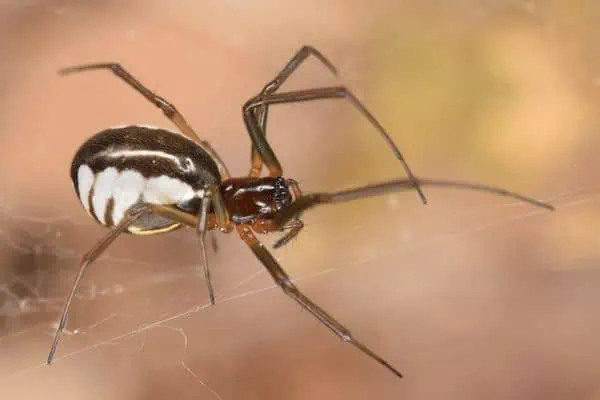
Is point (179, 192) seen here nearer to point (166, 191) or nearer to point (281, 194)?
point (166, 191)

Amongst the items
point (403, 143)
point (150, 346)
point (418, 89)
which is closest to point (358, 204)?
point (403, 143)

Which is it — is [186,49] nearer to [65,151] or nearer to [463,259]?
[65,151]

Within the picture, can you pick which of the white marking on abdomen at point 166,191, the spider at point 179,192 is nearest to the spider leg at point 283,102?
the spider at point 179,192

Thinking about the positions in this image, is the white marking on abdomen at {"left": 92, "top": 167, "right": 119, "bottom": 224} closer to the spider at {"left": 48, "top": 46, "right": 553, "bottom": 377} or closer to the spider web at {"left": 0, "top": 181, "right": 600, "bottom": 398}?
the spider at {"left": 48, "top": 46, "right": 553, "bottom": 377}

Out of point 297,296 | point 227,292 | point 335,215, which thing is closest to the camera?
point 297,296

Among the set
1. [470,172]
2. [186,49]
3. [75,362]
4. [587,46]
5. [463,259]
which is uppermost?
[587,46]

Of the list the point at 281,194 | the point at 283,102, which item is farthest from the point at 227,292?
the point at 283,102

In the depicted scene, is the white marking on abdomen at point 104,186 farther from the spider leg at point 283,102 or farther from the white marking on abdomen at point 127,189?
the spider leg at point 283,102
